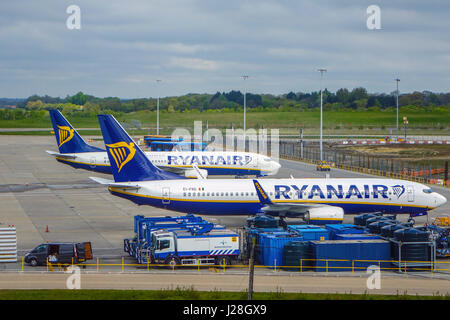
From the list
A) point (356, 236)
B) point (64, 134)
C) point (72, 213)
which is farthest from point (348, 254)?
point (64, 134)

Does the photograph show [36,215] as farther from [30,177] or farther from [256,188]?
[30,177]

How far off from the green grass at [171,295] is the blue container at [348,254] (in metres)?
7.26

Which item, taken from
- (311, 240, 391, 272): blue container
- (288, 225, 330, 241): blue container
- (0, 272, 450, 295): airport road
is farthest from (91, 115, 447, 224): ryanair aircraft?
(0, 272, 450, 295): airport road

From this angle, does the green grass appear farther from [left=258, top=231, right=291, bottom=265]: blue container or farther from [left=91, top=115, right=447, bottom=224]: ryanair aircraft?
[left=91, top=115, right=447, bottom=224]: ryanair aircraft

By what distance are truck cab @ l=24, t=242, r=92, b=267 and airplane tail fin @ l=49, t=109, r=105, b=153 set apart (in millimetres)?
39267

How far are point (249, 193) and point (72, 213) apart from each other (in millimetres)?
20370

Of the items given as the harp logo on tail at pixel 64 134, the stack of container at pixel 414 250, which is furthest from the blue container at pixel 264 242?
the harp logo on tail at pixel 64 134

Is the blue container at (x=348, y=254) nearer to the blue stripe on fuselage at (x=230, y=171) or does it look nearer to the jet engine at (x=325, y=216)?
the jet engine at (x=325, y=216)

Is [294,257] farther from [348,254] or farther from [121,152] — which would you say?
[121,152]

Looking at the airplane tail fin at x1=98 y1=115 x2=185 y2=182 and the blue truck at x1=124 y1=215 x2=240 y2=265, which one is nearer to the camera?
the blue truck at x1=124 y1=215 x2=240 y2=265

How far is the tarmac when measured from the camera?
3800 cm

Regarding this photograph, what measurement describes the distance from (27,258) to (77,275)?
5.46 m

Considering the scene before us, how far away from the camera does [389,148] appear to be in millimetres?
150125

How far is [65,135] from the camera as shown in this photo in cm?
7956
